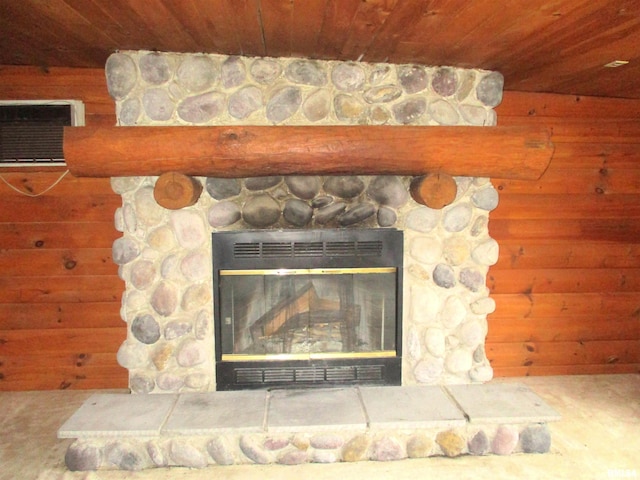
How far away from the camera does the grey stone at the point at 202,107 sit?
2.14 metres

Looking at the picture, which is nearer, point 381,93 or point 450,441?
point 450,441

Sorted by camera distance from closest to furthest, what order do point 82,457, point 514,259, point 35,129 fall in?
point 82,457 < point 35,129 < point 514,259

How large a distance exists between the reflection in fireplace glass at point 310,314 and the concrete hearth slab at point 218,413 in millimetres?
214

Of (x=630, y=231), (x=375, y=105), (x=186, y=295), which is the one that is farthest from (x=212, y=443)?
(x=630, y=231)

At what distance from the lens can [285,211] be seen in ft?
7.19

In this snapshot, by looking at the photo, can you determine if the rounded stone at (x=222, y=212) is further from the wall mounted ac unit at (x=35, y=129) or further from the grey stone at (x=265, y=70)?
the wall mounted ac unit at (x=35, y=129)

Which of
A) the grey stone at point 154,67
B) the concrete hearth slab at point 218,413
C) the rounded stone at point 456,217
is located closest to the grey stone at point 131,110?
the grey stone at point 154,67

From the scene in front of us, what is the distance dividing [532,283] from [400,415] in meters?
1.40

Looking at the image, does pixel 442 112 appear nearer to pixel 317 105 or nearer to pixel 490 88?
pixel 490 88

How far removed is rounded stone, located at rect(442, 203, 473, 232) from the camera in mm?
2279

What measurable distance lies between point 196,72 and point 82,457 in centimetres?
189

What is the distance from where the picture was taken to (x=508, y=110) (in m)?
2.63

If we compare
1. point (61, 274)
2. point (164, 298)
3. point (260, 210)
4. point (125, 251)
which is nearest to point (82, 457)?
point (164, 298)

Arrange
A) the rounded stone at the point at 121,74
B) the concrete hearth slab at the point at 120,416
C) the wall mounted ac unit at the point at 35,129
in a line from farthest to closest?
the wall mounted ac unit at the point at 35,129, the rounded stone at the point at 121,74, the concrete hearth slab at the point at 120,416
